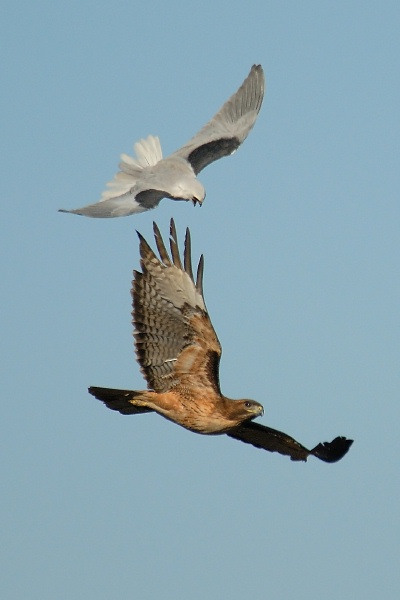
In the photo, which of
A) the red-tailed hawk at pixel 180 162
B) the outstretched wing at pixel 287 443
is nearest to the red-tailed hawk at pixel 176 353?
the outstretched wing at pixel 287 443

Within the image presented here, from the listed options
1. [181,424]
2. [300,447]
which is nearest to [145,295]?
[181,424]

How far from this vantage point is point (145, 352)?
1333 centimetres

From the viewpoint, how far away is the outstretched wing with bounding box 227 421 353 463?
13.9m

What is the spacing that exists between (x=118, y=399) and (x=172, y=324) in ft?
3.05

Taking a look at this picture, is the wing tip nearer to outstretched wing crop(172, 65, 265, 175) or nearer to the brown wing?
the brown wing

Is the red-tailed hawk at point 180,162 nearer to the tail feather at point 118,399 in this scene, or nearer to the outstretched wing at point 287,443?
the tail feather at point 118,399

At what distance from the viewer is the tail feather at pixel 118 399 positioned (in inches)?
524

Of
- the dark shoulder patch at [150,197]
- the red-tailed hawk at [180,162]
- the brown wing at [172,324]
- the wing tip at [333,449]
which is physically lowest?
the wing tip at [333,449]

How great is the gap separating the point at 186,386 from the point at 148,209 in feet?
6.86

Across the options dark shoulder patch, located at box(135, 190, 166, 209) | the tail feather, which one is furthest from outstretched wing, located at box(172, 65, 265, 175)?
the tail feather

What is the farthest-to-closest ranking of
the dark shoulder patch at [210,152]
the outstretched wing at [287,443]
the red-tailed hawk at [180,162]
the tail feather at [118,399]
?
the dark shoulder patch at [210,152]
the red-tailed hawk at [180,162]
the outstretched wing at [287,443]
the tail feather at [118,399]

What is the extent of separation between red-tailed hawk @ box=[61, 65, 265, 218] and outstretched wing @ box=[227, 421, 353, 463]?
2.43m

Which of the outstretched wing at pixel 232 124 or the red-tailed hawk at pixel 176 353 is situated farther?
the outstretched wing at pixel 232 124

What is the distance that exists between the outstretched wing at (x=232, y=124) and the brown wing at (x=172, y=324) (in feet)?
11.2
